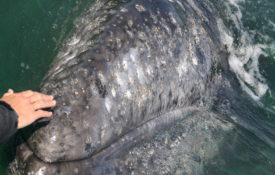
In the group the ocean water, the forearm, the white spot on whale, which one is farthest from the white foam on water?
the forearm

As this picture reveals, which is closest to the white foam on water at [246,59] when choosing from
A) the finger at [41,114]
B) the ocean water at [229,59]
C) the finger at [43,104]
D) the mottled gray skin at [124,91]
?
the ocean water at [229,59]

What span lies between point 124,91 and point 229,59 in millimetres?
4055

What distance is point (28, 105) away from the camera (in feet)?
13.7

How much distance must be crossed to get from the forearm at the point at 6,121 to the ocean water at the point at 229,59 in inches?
27.1

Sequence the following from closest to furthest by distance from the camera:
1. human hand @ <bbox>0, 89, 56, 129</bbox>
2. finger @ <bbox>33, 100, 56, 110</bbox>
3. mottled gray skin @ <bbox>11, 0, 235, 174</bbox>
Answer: human hand @ <bbox>0, 89, 56, 129</bbox>, finger @ <bbox>33, 100, 56, 110</bbox>, mottled gray skin @ <bbox>11, 0, 235, 174</bbox>

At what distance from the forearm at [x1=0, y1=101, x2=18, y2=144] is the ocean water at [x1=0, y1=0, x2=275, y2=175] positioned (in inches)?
27.1

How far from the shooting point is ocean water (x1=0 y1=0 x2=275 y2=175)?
5.93 m

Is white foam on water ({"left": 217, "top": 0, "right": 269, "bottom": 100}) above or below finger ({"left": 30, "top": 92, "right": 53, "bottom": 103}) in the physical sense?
below

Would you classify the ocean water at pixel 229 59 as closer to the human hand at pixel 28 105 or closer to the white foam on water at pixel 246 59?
the white foam on water at pixel 246 59

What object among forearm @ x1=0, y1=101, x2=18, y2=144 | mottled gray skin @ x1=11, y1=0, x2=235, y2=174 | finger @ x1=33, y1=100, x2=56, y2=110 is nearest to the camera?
forearm @ x1=0, y1=101, x2=18, y2=144

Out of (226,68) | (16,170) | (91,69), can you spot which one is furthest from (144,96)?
(226,68)

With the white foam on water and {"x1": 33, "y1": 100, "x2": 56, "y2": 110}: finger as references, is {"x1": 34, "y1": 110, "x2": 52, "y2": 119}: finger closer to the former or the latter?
{"x1": 33, "y1": 100, "x2": 56, "y2": 110}: finger

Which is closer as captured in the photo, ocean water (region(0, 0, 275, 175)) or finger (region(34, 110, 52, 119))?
finger (region(34, 110, 52, 119))

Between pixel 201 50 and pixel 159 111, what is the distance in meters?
1.65
